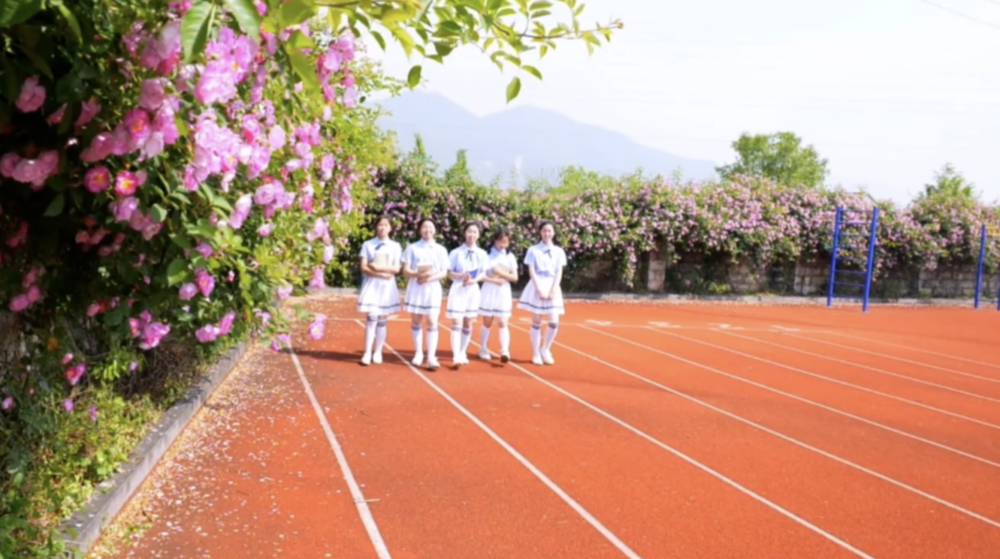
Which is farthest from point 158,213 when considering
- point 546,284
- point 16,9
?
point 546,284

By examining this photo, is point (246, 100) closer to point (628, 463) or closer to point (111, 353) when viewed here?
point (111, 353)

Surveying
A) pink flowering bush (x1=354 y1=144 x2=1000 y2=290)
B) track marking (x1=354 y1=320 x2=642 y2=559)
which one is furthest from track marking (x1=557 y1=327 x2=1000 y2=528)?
pink flowering bush (x1=354 y1=144 x2=1000 y2=290)

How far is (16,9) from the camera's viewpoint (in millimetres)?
1466

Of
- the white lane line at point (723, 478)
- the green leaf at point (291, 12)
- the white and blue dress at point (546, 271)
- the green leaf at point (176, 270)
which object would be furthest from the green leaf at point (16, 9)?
the white and blue dress at point (546, 271)

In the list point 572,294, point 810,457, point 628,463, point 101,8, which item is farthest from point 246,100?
point 572,294

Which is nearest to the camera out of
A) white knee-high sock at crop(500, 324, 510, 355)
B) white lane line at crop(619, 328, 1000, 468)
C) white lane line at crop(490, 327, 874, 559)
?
white lane line at crop(490, 327, 874, 559)

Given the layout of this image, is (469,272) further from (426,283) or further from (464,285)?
(426,283)

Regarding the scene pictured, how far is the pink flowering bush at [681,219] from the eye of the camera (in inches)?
675

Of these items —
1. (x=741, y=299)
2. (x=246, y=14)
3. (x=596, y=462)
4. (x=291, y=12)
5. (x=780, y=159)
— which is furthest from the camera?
(x=780, y=159)

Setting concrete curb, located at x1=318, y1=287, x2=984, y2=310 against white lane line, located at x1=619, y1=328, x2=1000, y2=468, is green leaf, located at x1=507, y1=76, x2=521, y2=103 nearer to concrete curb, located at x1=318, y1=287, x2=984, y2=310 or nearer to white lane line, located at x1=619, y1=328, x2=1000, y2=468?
white lane line, located at x1=619, y1=328, x2=1000, y2=468

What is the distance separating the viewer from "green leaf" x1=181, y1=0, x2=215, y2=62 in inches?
54.1

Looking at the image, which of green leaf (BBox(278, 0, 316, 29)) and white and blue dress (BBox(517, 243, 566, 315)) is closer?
green leaf (BBox(278, 0, 316, 29))

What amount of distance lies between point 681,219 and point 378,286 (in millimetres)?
12282

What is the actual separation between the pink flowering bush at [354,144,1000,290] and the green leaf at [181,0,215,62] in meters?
14.8
